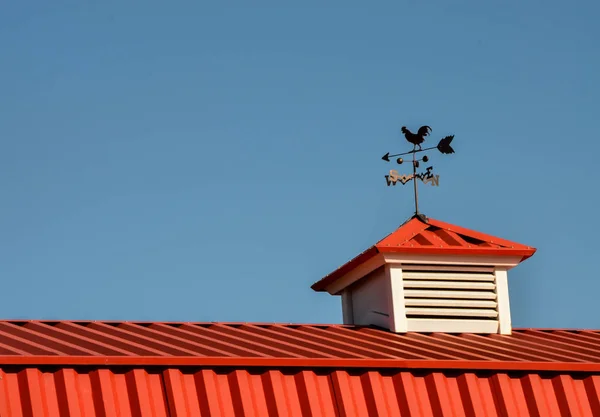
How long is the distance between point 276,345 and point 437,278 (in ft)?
9.94

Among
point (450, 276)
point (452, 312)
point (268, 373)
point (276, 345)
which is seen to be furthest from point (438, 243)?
point (268, 373)

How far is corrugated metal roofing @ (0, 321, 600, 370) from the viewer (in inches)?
432

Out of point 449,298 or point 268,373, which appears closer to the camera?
point 268,373

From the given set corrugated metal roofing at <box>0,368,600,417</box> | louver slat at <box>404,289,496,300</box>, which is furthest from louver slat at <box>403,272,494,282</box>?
corrugated metal roofing at <box>0,368,600,417</box>

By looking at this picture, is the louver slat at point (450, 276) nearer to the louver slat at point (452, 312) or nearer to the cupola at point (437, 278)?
the cupola at point (437, 278)

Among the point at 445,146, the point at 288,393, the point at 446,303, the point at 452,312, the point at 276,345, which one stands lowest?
the point at 288,393

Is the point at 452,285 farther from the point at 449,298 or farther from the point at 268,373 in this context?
the point at 268,373

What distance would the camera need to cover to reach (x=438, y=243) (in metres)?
15.0

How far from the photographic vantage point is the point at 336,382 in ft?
37.7

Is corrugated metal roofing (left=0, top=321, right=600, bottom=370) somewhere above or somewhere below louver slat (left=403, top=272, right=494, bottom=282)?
below

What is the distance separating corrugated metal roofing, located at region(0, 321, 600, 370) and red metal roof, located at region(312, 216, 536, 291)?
3.20 ft

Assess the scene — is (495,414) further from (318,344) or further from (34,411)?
(34,411)

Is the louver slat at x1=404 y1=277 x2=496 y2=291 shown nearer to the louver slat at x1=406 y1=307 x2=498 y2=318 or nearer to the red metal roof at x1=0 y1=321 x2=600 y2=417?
the louver slat at x1=406 y1=307 x2=498 y2=318

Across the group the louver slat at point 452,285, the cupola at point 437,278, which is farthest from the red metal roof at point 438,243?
the louver slat at point 452,285
